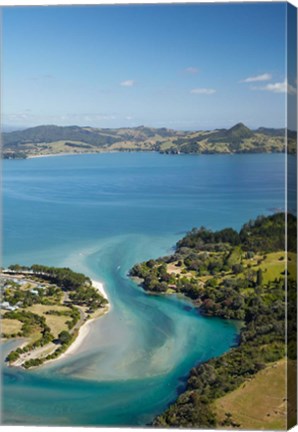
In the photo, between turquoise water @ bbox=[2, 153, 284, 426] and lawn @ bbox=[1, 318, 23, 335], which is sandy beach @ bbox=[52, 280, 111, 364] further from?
lawn @ bbox=[1, 318, 23, 335]

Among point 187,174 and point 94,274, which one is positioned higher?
point 187,174

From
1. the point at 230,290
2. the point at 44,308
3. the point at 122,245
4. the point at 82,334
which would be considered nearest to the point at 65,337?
the point at 82,334

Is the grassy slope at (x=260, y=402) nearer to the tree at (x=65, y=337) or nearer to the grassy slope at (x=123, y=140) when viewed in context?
the tree at (x=65, y=337)

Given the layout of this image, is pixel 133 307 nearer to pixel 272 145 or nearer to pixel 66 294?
pixel 66 294

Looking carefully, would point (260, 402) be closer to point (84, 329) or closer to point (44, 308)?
point (84, 329)

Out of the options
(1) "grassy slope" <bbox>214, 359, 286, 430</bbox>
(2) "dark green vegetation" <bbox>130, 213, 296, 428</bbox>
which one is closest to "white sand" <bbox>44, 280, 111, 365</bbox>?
(2) "dark green vegetation" <bbox>130, 213, 296, 428</bbox>

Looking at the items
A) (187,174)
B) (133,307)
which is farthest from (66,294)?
(187,174)

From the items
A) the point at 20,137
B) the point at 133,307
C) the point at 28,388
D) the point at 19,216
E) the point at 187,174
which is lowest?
the point at 28,388
